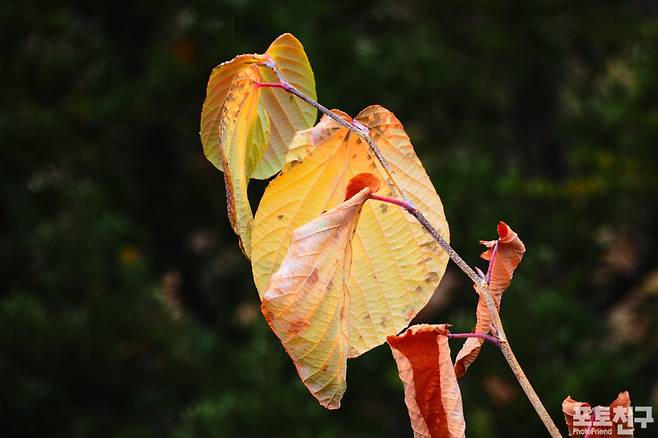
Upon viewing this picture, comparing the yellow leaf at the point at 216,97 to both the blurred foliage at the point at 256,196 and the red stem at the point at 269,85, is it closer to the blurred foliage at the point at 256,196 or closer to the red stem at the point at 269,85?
the red stem at the point at 269,85

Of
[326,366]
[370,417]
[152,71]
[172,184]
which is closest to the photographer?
[326,366]

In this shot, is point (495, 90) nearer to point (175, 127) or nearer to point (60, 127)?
point (175, 127)

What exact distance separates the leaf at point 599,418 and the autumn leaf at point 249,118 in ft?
0.56

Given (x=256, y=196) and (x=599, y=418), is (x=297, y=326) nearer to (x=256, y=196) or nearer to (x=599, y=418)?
(x=599, y=418)

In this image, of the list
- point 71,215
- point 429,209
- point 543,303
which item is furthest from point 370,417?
point 429,209

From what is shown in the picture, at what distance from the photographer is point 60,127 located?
6.23ft

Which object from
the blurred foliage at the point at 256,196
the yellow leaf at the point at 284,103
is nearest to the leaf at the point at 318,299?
the yellow leaf at the point at 284,103

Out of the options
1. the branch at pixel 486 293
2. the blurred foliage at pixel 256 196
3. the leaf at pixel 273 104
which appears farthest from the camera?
the blurred foliage at pixel 256 196

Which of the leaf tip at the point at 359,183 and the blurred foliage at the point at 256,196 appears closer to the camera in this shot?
the leaf tip at the point at 359,183

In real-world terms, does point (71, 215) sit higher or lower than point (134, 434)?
higher

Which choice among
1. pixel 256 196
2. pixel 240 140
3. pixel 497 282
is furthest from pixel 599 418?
pixel 256 196

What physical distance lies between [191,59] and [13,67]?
422 mm

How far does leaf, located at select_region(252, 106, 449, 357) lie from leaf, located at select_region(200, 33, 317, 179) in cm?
3

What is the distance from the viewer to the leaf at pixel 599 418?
0.40m
